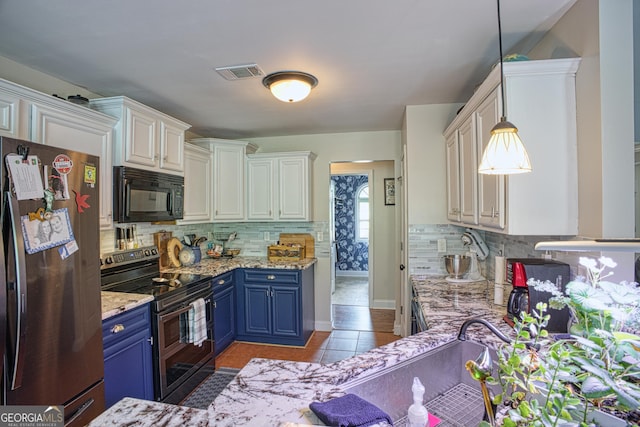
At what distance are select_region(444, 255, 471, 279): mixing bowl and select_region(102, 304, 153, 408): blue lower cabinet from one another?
7.75ft

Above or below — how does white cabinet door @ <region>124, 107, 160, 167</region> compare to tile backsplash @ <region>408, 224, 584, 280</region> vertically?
above

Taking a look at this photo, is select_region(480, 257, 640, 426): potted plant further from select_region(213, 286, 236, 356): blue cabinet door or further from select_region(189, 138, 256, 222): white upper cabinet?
select_region(189, 138, 256, 222): white upper cabinet

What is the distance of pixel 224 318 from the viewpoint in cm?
332

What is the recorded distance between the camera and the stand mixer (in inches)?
106

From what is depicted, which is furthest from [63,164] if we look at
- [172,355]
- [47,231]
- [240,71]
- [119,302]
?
[172,355]

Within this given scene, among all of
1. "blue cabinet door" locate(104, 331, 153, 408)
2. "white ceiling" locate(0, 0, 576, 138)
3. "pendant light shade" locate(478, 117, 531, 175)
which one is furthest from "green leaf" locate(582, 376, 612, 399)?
"blue cabinet door" locate(104, 331, 153, 408)

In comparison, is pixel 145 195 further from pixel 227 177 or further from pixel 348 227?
pixel 348 227

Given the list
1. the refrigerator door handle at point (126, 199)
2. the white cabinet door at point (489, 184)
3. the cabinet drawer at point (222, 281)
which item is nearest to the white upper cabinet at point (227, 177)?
the cabinet drawer at point (222, 281)

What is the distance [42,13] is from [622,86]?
2.66 metres

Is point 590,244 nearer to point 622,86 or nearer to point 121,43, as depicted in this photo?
point 622,86

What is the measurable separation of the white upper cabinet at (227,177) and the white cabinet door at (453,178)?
7.63ft

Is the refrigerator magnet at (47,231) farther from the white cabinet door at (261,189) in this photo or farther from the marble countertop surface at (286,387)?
the white cabinet door at (261,189)

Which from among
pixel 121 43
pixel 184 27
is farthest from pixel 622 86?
pixel 121 43

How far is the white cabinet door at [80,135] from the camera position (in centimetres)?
181
